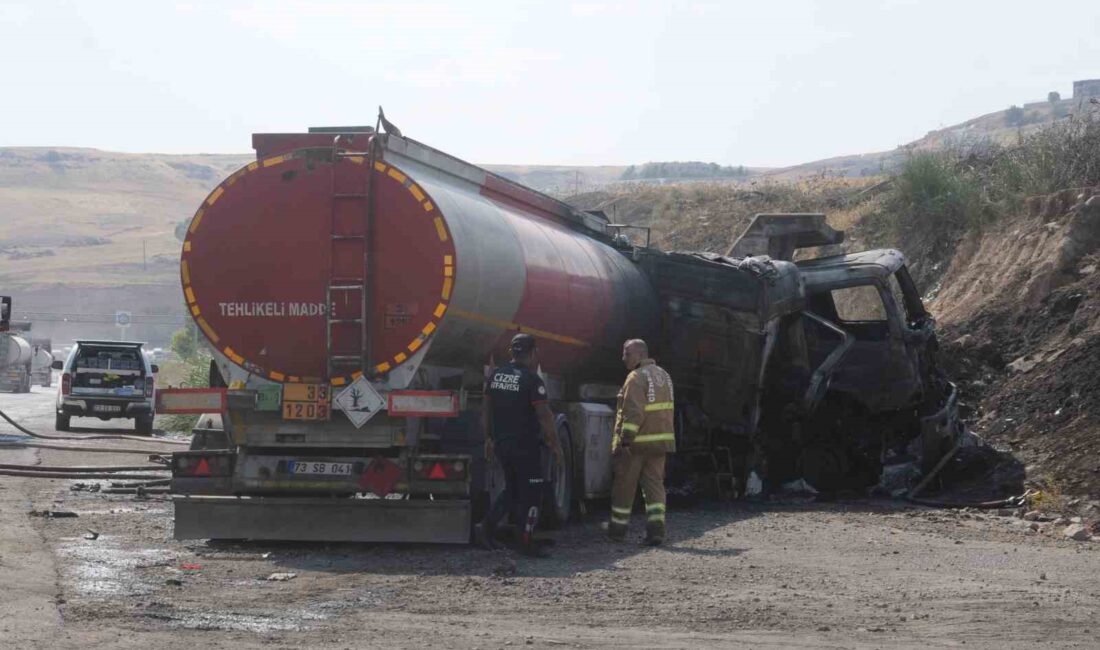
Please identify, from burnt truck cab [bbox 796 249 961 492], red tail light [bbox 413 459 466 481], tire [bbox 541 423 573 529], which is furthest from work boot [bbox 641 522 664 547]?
burnt truck cab [bbox 796 249 961 492]

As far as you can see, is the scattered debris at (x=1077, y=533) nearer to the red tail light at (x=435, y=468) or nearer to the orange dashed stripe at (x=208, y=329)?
the red tail light at (x=435, y=468)

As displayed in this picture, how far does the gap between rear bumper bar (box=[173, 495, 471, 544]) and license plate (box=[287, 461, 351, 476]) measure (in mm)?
218

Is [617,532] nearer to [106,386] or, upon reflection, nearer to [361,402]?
[361,402]

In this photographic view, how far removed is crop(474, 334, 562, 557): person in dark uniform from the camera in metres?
11.6

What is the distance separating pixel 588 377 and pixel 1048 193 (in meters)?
13.1

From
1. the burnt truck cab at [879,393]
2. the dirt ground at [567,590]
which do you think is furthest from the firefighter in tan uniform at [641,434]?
the burnt truck cab at [879,393]

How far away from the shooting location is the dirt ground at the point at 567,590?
8055mm

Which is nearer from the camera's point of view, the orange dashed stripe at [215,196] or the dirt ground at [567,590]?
the dirt ground at [567,590]

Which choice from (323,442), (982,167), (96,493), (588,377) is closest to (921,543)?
(588,377)

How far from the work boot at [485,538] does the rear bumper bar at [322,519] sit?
0.22 m

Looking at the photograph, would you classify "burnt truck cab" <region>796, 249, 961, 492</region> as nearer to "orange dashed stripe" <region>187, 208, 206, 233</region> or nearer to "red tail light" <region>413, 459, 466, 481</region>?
"red tail light" <region>413, 459, 466, 481</region>

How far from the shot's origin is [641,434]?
41.4 ft

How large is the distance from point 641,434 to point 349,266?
9.30 feet

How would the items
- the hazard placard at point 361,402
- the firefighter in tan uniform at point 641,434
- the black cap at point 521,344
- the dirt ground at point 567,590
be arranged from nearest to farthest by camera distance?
the dirt ground at point 567,590, the hazard placard at point 361,402, the black cap at point 521,344, the firefighter in tan uniform at point 641,434
